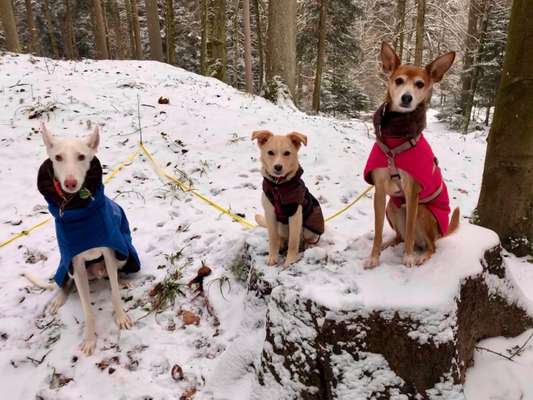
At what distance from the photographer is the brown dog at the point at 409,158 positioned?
2.88 metres

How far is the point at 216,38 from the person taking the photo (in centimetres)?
1267

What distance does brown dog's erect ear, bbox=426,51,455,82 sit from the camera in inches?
114

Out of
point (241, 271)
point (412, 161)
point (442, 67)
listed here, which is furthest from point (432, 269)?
point (241, 271)

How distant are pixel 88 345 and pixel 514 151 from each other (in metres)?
4.83

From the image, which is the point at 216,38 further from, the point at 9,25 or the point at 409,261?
the point at 409,261

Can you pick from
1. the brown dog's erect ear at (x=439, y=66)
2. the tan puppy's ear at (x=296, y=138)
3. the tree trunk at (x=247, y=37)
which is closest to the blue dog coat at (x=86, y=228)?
the tan puppy's ear at (x=296, y=138)

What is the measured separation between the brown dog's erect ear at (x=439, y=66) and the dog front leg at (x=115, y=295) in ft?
10.5

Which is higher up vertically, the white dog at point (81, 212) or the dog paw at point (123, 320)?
the white dog at point (81, 212)

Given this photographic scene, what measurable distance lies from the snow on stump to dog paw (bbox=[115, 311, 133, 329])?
4.85 feet

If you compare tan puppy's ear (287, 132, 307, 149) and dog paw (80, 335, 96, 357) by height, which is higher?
tan puppy's ear (287, 132, 307, 149)

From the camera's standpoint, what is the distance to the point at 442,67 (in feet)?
9.67

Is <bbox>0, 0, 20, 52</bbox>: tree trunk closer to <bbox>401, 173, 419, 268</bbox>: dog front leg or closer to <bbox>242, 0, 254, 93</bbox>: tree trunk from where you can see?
<bbox>242, 0, 254, 93</bbox>: tree trunk

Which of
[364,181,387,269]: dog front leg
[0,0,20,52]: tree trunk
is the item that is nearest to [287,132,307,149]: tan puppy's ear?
[364,181,387,269]: dog front leg

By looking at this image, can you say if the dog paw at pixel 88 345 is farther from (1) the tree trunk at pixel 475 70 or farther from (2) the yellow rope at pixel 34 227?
(1) the tree trunk at pixel 475 70
